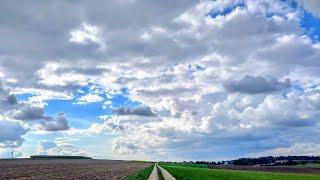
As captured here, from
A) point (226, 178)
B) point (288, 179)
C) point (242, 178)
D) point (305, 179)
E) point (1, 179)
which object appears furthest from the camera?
point (226, 178)

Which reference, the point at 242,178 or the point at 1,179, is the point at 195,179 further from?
the point at 1,179

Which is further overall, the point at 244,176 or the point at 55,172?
the point at 244,176

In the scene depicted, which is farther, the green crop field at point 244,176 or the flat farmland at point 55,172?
the green crop field at point 244,176

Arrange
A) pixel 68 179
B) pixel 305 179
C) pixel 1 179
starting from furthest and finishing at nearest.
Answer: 1. pixel 305 179
2. pixel 68 179
3. pixel 1 179

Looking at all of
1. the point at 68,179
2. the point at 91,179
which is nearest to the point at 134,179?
the point at 91,179

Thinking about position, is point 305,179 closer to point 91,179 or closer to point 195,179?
point 195,179

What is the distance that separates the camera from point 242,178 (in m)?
73.9

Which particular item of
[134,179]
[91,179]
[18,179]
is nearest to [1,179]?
[18,179]

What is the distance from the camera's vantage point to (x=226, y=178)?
78.8 metres

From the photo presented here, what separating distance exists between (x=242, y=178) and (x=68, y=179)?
94.7 feet

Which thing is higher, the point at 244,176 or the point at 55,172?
the point at 55,172

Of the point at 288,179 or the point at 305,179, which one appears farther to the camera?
the point at 288,179

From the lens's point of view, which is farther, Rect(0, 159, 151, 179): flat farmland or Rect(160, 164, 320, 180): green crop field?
Rect(160, 164, 320, 180): green crop field

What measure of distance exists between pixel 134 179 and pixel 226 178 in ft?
59.1
